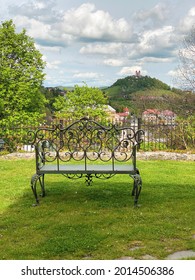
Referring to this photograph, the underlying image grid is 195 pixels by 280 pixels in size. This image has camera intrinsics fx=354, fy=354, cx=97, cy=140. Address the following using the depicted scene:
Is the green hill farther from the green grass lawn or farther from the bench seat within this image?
the bench seat

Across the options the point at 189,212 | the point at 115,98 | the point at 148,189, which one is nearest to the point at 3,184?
the point at 148,189

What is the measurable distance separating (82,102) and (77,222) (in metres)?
20.0

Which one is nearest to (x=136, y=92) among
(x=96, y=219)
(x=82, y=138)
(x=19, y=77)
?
(x=19, y=77)

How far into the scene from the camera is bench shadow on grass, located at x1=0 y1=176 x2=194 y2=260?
360 centimetres

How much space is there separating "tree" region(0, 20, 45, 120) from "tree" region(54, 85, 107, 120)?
6.79 feet

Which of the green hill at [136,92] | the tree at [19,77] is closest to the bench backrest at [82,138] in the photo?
the tree at [19,77]

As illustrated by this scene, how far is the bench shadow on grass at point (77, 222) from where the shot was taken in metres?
3.60

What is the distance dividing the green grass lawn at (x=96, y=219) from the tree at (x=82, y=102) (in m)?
16.1

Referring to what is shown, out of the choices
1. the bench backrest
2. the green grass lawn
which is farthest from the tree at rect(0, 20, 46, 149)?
the green grass lawn

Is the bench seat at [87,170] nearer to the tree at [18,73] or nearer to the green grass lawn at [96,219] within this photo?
the green grass lawn at [96,219]

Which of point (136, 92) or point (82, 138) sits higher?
point (136, 92)

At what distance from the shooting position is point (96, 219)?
4.63m

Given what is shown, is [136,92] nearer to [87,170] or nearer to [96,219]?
[87,170]
